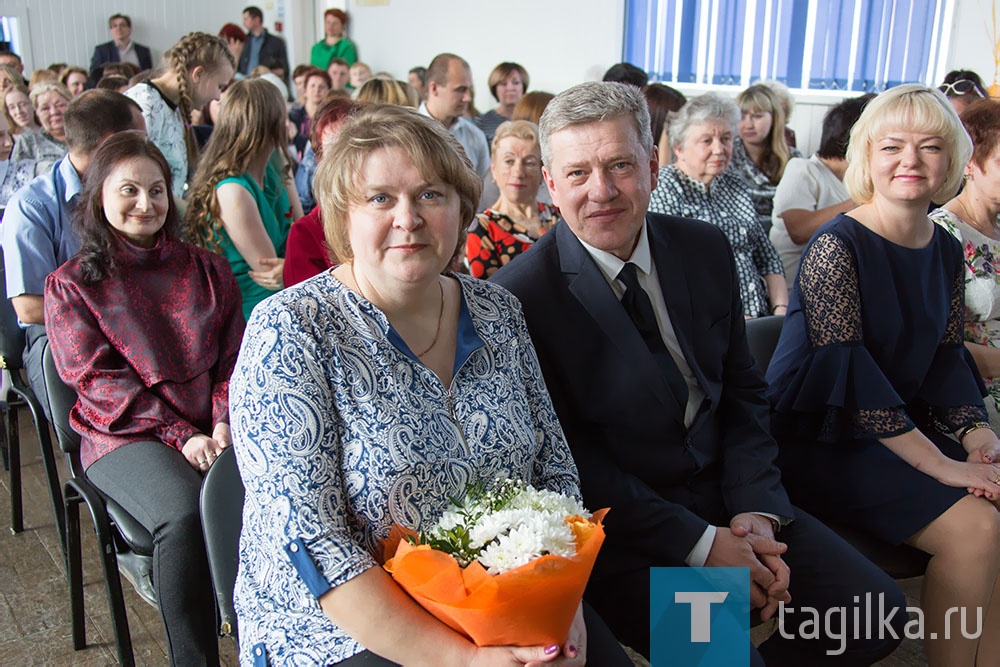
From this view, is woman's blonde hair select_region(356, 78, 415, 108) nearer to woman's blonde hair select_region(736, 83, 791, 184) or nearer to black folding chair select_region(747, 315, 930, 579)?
woman's blonde hair select_region(736, 83, 791, 184)

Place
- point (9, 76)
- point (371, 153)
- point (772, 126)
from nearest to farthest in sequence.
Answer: point (371, 153) → point (772, 126) → point (9, 76)

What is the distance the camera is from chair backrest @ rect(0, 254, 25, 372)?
2775 millimetres

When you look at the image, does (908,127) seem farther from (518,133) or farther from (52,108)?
(52,108)

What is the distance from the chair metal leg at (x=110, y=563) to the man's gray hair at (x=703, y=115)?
251 centimetres

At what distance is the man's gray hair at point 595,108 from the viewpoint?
1774mm

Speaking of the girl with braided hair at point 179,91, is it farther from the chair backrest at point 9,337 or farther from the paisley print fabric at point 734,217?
the paisley print fabric at point 734,217

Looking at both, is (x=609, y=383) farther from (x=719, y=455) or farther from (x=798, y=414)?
(x=798, y=414)

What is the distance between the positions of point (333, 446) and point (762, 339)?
1437 millimetres

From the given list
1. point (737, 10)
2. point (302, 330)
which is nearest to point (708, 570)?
point (302, 330)

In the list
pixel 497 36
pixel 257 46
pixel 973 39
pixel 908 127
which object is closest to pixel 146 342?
pixel 908 127

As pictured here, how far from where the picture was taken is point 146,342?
7.41ft

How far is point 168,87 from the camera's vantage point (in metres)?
4.09

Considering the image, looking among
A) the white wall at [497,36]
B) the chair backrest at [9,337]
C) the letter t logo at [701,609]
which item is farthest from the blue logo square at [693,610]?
the white wall at [497,36]

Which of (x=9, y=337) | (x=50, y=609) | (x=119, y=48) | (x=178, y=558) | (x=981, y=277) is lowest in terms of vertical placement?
(x=50, y=609)
